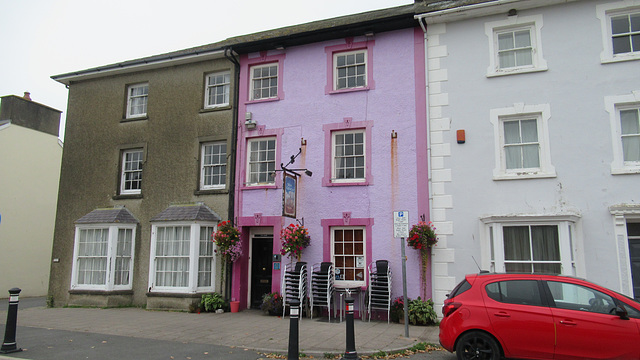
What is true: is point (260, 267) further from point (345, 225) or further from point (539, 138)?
point (539, 138)

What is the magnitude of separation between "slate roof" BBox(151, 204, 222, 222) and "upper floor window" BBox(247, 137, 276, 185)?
1577mm

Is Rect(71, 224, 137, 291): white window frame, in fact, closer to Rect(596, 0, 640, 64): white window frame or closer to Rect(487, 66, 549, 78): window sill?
Rect(487, 66, 549, 78): window sill

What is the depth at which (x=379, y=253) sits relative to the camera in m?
12.3

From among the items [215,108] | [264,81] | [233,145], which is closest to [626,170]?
[264,81]

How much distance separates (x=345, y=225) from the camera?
41.9 feet

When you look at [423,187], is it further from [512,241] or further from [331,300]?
[331,300]

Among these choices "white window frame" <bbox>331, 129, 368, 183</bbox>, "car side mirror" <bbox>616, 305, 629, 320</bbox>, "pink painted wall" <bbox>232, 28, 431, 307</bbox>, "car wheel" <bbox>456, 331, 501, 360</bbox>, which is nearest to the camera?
"car side mirror" <bbox>616, 305, 629, 320</bbox>

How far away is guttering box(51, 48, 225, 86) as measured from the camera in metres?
15.1

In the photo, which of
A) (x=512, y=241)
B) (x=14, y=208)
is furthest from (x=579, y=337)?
(x=14, y=208)

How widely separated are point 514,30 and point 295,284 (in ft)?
29.4

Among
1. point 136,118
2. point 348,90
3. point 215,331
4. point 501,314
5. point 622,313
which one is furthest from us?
point 136,118

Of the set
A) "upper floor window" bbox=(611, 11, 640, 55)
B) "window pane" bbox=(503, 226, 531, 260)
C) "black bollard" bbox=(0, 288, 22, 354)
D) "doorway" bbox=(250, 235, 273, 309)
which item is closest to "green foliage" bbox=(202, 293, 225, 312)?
"doorway" bbox=(250, 235, 273, 309)

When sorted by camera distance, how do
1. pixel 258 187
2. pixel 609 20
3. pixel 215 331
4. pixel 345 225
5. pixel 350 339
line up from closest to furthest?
pixel 350 339 → pixel 215 331 → pixel 609 20 → pixel 345 225 → pixel 258 187

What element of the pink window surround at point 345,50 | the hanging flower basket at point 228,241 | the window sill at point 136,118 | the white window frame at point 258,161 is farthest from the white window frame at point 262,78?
the hanging flower basket at point 228,241
